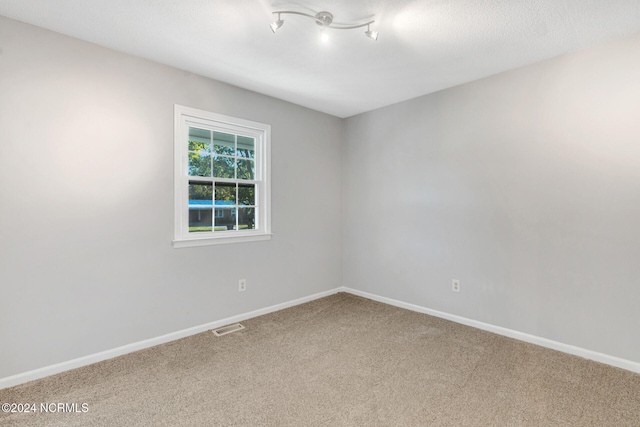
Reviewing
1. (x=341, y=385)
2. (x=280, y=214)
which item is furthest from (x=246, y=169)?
(x=341, y=385)

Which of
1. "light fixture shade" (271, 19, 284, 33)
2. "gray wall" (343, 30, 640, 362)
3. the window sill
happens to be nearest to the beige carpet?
"gray wall" (343, 30, 640, 362)

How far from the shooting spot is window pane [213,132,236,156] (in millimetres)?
3098

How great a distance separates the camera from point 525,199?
8.90 ft

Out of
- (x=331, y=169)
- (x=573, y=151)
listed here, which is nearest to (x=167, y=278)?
(x=331, y=169)

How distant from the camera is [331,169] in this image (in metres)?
4.16

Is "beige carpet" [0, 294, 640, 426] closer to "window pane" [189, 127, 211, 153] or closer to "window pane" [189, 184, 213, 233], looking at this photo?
"window pane" [189, 184, 213, 233]

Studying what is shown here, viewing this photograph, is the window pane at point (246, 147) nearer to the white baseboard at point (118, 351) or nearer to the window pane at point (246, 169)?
the window pane at point (246, 169)

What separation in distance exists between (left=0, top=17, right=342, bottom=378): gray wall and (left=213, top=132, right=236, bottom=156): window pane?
243 millimetres

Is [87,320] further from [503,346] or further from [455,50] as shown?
[455,50]

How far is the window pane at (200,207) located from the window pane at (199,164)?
0.13 metres

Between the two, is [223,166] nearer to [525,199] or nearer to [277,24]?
[277,24]

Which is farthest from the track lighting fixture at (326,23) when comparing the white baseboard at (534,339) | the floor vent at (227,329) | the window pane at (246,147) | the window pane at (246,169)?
the white baseboard at (534,339)

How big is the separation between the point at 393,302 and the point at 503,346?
A: 131 cm

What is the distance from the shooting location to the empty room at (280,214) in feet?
6.35
